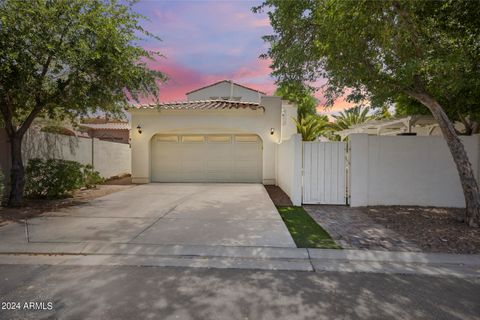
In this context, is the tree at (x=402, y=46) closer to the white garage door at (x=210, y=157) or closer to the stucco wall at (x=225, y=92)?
the white garage door at (x=210, y=157)

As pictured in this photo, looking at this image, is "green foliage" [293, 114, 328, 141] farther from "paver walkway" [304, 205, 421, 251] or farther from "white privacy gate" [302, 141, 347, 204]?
"paver walkway" [304, 205, 421, 251]

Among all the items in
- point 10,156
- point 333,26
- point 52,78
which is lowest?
point 10,156

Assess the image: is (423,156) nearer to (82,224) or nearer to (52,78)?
(82,224)

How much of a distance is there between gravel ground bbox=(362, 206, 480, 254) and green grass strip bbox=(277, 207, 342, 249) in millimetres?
1516

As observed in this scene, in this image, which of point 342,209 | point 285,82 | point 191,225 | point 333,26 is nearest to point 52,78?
point 191,225

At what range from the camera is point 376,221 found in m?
6.49

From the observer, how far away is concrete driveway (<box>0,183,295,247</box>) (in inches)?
199

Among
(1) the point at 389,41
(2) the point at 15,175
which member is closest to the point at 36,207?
(2) the point at 15,175

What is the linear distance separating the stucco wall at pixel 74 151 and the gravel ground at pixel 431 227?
1042 centimetres

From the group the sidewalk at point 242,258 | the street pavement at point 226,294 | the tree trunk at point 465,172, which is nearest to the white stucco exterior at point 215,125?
Result: the tree trunk at point 465,172

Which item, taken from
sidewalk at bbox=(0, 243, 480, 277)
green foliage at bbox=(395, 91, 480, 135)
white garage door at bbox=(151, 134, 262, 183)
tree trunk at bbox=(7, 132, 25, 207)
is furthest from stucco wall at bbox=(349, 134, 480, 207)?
tree trunk at bbox=(7, 132, 25, 207)

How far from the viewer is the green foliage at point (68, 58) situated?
21.3ft

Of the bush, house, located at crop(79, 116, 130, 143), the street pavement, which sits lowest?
the street pavement

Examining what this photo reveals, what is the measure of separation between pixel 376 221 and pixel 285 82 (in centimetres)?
446
